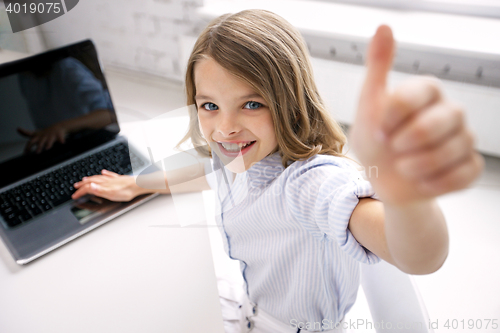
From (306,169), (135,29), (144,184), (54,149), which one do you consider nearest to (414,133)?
(306,169)

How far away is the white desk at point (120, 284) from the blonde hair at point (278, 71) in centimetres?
27

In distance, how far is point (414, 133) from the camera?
167 mm

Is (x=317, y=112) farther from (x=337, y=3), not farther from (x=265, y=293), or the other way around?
(x=337, y=3)

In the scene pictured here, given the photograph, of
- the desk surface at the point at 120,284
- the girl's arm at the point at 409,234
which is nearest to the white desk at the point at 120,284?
the desk surface at the point at 120,284

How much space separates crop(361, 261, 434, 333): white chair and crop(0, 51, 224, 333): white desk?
27cm

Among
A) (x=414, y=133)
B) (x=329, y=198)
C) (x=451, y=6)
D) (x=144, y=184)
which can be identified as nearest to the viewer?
(x=414, y=133)

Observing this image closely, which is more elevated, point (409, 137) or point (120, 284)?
point (409, 137)

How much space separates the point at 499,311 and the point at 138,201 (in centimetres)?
77

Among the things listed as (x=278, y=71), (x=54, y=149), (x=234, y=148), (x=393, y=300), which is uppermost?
(x=278, y=71)

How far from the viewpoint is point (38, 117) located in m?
0.78

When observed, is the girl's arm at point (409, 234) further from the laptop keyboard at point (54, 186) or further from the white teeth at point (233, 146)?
the laptop keyboard at point (54, 186)

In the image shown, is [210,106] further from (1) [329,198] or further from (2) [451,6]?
(2) [451,6]

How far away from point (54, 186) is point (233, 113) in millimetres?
511

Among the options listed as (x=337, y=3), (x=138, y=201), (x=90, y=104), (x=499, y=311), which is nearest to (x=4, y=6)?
(x=90, y=104)
